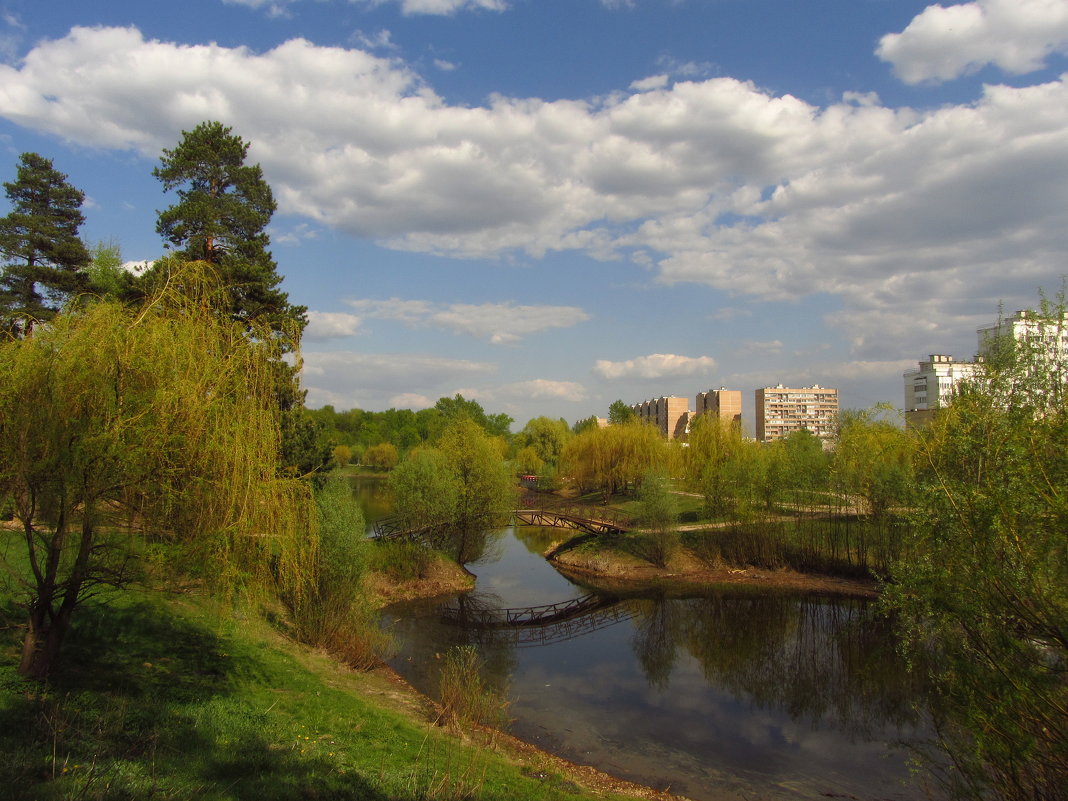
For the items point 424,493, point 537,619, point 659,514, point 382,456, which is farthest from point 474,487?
point 382,456

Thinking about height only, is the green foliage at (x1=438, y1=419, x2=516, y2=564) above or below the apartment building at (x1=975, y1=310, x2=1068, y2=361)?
below

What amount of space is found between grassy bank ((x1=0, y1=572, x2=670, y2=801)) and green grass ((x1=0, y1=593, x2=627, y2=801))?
28 millimetres

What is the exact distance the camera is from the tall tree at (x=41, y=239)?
23.3m

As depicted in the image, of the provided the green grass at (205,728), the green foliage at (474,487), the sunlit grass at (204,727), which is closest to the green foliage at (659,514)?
the green foliage at (474,487)

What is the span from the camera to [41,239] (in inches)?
943

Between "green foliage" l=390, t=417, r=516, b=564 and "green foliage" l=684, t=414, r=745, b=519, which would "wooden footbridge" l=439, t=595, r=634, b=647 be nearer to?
"green foliage" l=390, t=417, r=516, b=564

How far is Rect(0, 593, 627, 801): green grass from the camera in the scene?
641cm

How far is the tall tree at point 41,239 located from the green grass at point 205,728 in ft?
53.4

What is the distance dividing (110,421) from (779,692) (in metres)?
17.2

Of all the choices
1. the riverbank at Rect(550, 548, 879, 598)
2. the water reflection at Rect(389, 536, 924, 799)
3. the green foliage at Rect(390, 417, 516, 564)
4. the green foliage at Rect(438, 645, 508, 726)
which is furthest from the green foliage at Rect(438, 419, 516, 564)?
the green foliage at Rect(438, 645, 508, 726)

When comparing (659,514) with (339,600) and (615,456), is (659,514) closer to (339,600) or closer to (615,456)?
(615,456)

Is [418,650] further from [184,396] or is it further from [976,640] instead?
[976,640]

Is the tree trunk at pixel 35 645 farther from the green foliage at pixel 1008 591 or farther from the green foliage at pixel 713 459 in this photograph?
the green foliage at pixel 713 459

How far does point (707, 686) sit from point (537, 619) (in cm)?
A: 807
